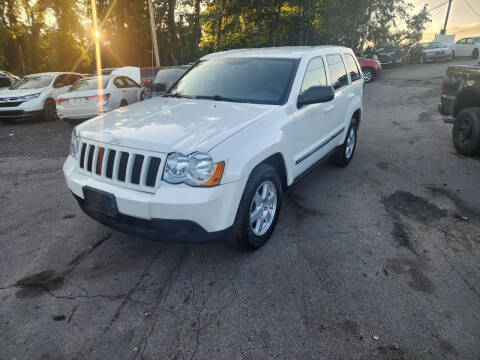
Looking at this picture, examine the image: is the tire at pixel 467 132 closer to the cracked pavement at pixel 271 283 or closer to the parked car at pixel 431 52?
the cracked pavement at pixel 271 283

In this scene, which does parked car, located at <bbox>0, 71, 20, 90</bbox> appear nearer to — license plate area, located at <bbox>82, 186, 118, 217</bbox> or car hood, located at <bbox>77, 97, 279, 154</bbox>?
car hood, located at <bbox>77, 97, 279, 154</bbox>

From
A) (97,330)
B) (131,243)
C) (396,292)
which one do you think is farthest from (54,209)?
(396,292)

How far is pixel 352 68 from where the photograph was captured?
561 cm

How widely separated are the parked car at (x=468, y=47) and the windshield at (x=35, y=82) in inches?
1013

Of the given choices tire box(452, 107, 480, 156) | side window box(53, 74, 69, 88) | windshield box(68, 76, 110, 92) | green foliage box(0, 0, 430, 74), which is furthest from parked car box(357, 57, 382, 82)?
side window box(53, 74, 69, 88)

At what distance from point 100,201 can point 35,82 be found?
34.8 feet

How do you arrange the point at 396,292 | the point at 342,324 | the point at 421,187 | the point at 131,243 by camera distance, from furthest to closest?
the point at 421,187 → the point at 131,243 → the point at 396,292 → the point at 342,324

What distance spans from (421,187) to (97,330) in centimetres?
449

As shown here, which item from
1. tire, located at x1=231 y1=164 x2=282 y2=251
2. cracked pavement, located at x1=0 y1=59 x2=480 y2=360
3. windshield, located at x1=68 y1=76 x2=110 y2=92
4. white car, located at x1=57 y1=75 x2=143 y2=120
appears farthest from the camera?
windshield, located at x1=68 y1=76 x2=110 y2=92

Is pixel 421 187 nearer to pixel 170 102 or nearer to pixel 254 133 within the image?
pixel 254 133

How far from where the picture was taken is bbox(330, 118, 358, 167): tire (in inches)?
217

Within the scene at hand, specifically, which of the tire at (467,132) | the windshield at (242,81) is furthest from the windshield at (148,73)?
the tire at (467,132)

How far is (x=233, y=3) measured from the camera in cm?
1554

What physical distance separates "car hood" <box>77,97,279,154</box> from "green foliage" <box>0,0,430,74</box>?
13.4 m
